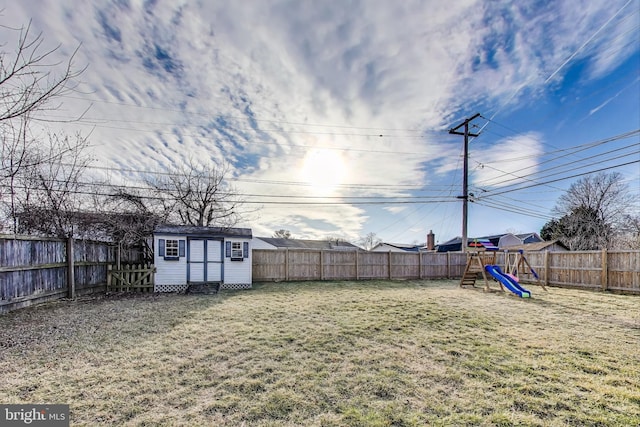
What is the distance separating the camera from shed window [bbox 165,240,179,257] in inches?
386

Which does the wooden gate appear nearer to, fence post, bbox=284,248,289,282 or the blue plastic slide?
fence post, bbox=284,248,289,282

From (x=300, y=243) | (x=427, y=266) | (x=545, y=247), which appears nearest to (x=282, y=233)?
(x=300, y=243)

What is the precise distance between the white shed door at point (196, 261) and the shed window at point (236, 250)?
1.11 metres

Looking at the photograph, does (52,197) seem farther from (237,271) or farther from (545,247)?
(545,247)

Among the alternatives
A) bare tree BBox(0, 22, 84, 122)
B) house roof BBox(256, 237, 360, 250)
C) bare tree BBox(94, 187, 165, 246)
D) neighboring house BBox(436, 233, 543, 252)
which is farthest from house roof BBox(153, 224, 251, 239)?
neighboring house BBox(436, 233, 543, 252)

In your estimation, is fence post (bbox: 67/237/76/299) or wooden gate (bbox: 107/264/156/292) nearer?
fence post (bbox: 67/237/76/299)

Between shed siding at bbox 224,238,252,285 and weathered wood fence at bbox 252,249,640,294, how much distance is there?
1430mm

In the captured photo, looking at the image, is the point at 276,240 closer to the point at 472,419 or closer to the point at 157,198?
the point at 157,198

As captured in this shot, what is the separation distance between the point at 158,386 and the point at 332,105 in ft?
30.0

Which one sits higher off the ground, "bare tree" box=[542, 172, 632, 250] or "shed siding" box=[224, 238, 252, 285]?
"bare tree" box=[542, 172, 632, 250]

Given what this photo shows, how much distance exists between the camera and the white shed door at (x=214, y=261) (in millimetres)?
10312

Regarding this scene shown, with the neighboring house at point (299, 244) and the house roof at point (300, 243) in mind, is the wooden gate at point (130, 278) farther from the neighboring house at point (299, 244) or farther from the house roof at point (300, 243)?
the house roof at point (300, 243)

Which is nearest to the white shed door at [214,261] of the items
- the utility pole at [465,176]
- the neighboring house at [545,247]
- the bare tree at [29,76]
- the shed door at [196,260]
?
the shed door at [196,260]

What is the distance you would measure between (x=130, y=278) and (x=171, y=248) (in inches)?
64.1
